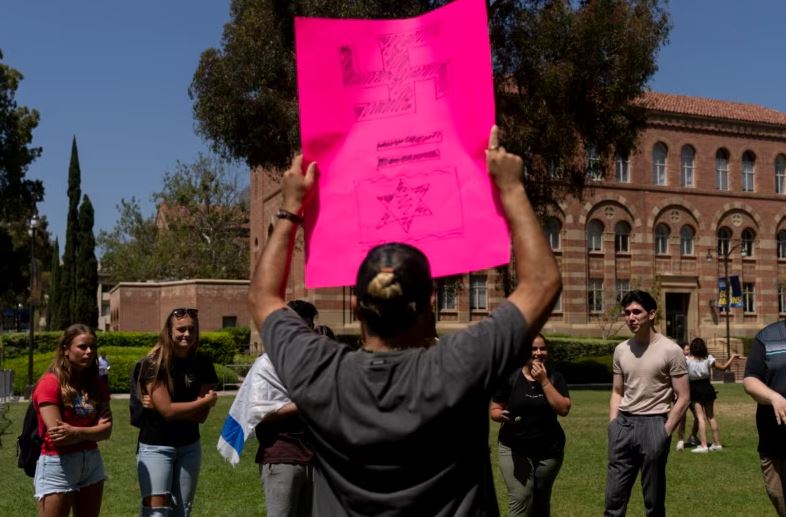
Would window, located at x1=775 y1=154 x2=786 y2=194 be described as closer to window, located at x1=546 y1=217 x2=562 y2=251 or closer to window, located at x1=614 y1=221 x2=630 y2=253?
window, located at x1=614 y1=221 x2=630 y2=253

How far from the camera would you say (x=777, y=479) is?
6.57m

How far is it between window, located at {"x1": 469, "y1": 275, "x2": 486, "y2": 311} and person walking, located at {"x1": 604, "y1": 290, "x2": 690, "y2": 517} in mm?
41193

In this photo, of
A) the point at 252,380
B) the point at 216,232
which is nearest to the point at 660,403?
the point at 252,380

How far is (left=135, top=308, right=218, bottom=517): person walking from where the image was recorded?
6.48 metres

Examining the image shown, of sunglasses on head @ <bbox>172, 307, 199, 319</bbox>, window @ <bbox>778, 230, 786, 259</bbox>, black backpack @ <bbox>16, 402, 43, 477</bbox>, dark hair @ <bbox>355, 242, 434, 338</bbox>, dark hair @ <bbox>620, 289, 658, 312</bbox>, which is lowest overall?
black backpack @ <bbox>16, 402, 43, 477</bbox>

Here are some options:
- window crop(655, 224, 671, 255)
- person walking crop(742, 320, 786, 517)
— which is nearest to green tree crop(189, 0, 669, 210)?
person walking crop(742, 320, 786, 517)

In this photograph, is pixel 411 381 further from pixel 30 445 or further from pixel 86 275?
pixel 86 275

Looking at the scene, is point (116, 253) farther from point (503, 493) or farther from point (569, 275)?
point (503, 493)

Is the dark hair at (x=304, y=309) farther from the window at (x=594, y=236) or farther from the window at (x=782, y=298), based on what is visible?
the window at (x=782, y=298)

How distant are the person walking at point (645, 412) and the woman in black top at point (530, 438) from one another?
659 millimetres

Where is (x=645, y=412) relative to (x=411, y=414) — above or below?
below

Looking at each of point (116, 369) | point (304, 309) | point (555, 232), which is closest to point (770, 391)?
point (304, 309)

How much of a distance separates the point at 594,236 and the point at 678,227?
571cm

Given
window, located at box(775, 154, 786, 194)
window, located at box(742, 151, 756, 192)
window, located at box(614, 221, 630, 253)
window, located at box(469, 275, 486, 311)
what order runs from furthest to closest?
1. window, located at box(775, 154, 786, 194)
2. window, located at box(742, 151, 756, 192)
3. window, located at box(614, 221, 630, 253)
4. window, located at box(469, 275, 486, 311)
